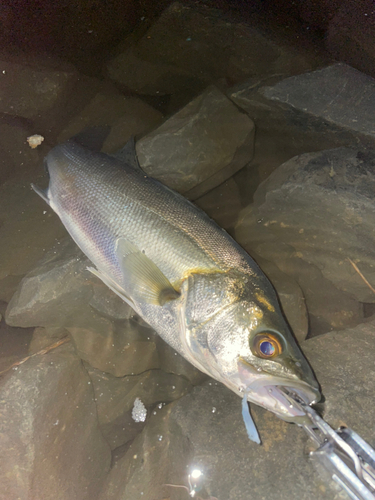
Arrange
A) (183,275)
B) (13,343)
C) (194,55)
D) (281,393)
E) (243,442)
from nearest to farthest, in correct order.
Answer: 1. (281,393)
2. (183,275)
3. (243,442)
4. (13,343)
5. (194,55)

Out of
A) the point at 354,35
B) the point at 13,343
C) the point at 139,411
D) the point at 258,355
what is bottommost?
the point at 139,411

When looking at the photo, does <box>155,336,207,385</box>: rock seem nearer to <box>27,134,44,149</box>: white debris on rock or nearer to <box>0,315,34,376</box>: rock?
<box>0,315,34,376</box>: rock

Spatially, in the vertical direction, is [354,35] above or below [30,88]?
above

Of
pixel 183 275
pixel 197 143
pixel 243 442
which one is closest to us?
pixel 183 275

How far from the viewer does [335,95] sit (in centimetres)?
261

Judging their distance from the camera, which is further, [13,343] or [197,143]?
[13,343]

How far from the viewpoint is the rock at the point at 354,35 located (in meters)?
2.56

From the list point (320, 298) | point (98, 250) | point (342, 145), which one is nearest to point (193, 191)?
point (98, 250)

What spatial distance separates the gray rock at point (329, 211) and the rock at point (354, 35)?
83 cm

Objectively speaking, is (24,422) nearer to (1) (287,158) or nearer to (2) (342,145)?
(1) (287,158)

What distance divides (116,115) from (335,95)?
A: 2.19m

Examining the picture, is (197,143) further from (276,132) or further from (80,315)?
(80,315)

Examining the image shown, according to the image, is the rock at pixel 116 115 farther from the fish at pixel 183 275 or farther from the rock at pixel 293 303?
the rock at pixel 293 303

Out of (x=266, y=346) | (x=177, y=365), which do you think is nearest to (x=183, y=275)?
(x=266, y=346)
